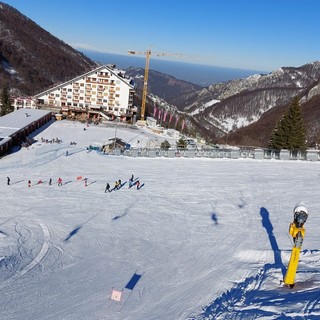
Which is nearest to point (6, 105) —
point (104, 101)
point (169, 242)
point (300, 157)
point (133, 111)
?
point (104, 101)

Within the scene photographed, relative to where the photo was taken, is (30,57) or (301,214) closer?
(301,214)

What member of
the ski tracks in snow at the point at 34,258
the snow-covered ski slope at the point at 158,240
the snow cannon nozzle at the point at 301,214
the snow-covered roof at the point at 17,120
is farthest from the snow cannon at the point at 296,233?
the snow-covered roof at the point at 17,120

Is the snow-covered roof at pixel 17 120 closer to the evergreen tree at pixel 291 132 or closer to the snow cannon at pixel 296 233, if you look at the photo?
the evergreen tree at pixel 291 132

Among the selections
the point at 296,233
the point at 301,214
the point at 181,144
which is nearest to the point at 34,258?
the point at 296,233

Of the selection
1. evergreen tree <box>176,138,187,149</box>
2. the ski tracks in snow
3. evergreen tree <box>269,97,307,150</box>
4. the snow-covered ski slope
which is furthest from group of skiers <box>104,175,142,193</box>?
evergreen tree <box>269,97,307,150</box>

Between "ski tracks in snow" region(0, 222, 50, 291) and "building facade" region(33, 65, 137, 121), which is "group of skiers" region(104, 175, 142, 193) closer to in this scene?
"ski tracks in snow" region(0, 222, 50, 291)

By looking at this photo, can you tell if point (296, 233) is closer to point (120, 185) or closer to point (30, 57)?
point (120, 185)

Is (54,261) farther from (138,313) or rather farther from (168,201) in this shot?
(168,201)
